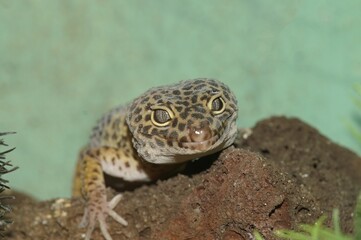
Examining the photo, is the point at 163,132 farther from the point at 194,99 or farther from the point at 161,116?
the point at 194,99

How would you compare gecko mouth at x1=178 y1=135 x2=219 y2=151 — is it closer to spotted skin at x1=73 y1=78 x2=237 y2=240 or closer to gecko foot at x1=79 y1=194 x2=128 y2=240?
spotted skin at x1=73 y1=78 x2=237 y2=240

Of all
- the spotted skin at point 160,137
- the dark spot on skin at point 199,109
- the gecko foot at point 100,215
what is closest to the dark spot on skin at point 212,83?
the spotted skin at point 160,137

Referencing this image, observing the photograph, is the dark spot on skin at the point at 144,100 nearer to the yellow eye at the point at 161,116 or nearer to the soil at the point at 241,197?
the yellow eye at the point at 161,116

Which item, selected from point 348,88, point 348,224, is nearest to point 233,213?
point 348,224

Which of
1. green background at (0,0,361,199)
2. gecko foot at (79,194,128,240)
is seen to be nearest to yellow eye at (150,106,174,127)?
gecko foot at (79,194,128,240)

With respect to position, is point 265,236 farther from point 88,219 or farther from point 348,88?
point 348,88

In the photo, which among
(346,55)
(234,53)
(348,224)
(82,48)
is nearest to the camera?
(348,224)

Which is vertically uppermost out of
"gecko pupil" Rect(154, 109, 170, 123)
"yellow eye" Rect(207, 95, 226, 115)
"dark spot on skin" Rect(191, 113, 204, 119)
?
"yellow eye" Rect(207, 95, 226, 115)
